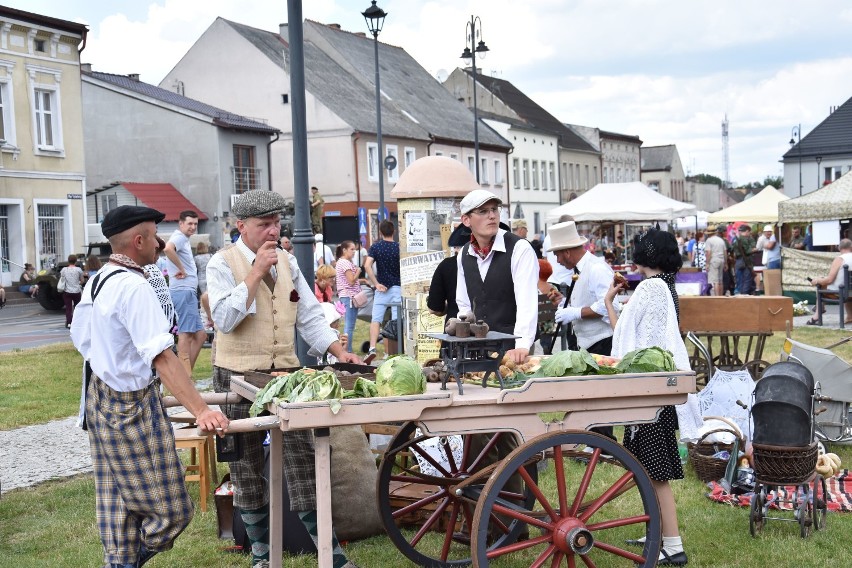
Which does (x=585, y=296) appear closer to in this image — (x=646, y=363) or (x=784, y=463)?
(x=784, y=463)

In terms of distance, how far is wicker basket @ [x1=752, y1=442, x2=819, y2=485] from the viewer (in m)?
5.85

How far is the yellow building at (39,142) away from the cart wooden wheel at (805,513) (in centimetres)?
2823

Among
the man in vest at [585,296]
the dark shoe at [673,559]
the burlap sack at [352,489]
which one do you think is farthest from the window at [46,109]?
the dark shoe at [673,559]

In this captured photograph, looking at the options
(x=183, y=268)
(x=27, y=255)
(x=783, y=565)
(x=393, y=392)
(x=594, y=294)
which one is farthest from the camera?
(x=27, y=255)

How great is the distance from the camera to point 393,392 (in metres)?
4.31

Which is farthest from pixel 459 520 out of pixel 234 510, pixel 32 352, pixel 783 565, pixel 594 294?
pixel 32 352

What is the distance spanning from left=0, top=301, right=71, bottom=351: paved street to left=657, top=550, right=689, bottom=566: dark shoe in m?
14.7

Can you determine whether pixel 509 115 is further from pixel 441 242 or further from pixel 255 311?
pixel 255 311

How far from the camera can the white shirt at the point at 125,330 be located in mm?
4105

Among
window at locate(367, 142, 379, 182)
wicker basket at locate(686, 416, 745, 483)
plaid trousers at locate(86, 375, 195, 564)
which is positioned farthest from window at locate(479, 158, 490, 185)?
plaid trousers at locate(86, 375, 195, 564)

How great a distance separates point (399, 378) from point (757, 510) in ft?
9.34

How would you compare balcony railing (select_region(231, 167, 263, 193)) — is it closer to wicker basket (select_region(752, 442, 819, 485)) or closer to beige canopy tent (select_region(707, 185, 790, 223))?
beige canopy tent (select_region(707, 185, 790, 223))

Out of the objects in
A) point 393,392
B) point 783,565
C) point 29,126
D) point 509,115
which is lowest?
point 783,565

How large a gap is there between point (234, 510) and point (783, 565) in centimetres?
310
